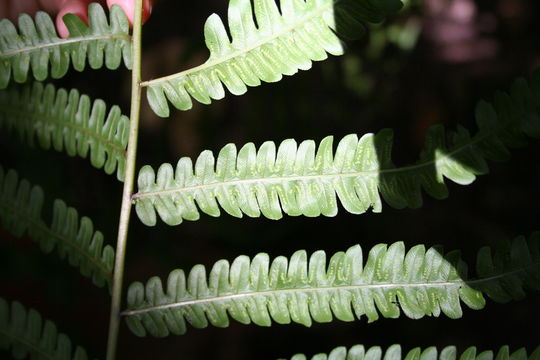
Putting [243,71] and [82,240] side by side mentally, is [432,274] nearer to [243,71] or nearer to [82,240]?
[243,71]

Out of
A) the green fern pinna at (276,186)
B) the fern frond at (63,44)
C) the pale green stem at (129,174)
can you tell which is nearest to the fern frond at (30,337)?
the green fern pinna at (276,186)

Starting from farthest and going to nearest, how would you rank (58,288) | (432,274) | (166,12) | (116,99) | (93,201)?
(166,12)
(116,99)
(93,201)
(58,288)
(432,274)

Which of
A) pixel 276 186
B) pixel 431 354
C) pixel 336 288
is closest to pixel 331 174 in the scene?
pixel 276 186

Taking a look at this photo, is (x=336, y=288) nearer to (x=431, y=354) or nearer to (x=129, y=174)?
(x=431, y=354)

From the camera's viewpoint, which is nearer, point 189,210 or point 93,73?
point 189,210

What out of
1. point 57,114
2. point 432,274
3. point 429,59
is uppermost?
point 429,59

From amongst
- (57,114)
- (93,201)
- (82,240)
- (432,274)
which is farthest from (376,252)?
(93,201)
